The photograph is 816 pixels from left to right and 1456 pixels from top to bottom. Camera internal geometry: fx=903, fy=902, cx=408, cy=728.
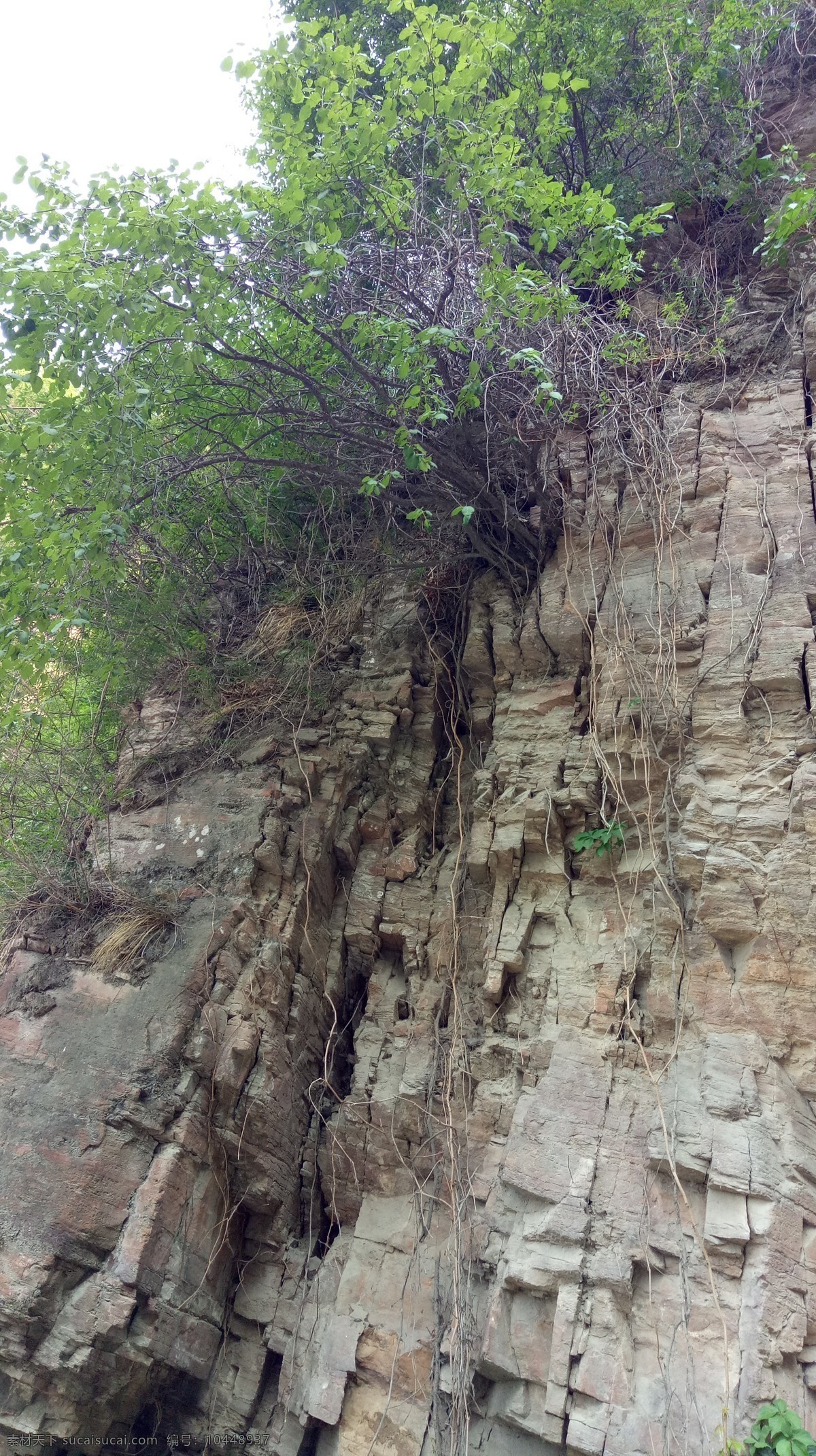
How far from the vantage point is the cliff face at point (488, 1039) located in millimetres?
3303

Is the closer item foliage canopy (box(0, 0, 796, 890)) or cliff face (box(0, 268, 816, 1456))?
cliff face (box(0, 268, 816, 1456))

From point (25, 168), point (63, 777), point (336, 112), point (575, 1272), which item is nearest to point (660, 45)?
point (336, 112)

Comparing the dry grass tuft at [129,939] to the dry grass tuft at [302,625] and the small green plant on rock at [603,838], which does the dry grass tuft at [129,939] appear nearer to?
the dry grass tuft at [302,625]

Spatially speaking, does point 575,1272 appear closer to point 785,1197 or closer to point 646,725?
point 785,1197

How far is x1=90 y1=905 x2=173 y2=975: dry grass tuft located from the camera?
432cm

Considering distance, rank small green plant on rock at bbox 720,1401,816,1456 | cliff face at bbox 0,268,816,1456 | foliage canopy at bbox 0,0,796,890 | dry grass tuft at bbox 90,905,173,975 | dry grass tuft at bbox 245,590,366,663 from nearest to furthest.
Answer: small green plant on rock at bbox 720,1401,816,1456
cliff face at bbox 0,268,816,1456
foliage canopy at bbox 0,0,796,890
dry grass tuft at bbox 90,905,173,975
dry grass tuft at bbox 245,590,366,663

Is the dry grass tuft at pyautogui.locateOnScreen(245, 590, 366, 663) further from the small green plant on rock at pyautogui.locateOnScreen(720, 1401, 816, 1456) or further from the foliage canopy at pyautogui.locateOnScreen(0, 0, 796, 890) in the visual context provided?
the small green plant on rock at pyautogui.locateOnScreen(720, 1401, 816, 1456)

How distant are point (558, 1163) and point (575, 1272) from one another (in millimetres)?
381

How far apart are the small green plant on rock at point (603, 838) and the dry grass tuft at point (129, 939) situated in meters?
2.04

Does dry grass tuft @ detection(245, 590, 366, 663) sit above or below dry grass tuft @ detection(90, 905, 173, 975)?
above

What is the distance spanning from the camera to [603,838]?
4.23 meters

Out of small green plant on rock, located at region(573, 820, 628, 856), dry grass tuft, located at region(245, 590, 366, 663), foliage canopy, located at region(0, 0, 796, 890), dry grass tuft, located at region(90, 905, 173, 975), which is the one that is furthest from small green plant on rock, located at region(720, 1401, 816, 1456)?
dry grass tuft, located at region(245, 590, 366, 663)

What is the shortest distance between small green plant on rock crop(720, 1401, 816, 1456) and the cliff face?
80mm

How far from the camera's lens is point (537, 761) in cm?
460
